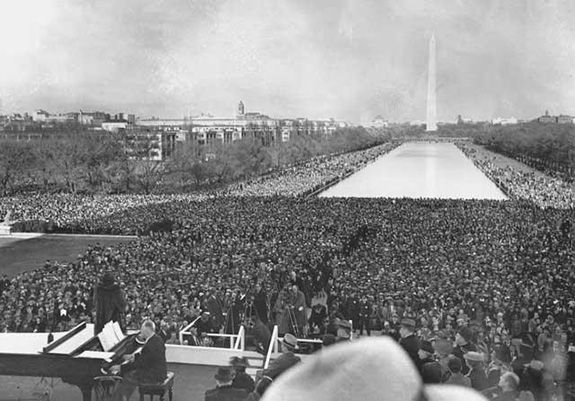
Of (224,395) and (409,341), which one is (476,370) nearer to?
(409,341)

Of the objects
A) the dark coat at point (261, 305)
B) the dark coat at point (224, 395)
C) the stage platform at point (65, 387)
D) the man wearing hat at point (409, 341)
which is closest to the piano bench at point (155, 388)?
the stage platform at point (65, 387)

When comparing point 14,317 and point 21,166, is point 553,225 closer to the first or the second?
point 14,317

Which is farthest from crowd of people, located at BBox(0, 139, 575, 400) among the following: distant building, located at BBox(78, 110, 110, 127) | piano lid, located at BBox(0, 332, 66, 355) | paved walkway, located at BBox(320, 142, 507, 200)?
distant building, located at BBox(78, 110, 110, 127)

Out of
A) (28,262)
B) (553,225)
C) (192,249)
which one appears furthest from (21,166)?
(553,225)

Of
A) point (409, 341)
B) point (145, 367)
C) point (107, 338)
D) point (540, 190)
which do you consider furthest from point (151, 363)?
point (540, 190)

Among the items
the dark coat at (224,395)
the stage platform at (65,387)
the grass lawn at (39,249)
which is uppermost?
the dark coat at (224,395)

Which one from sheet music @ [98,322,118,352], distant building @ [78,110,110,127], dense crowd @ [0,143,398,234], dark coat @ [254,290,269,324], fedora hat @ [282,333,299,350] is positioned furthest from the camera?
distant building @ [78,110,110,127]

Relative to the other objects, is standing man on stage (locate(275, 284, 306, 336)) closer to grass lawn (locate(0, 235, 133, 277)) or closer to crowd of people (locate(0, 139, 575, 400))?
crowd of people (locate(0, 139, 575, 400))

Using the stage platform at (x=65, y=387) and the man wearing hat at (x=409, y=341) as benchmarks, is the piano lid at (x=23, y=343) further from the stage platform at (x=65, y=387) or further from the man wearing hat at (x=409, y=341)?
the man wearing hat at (x=409, y=341)
